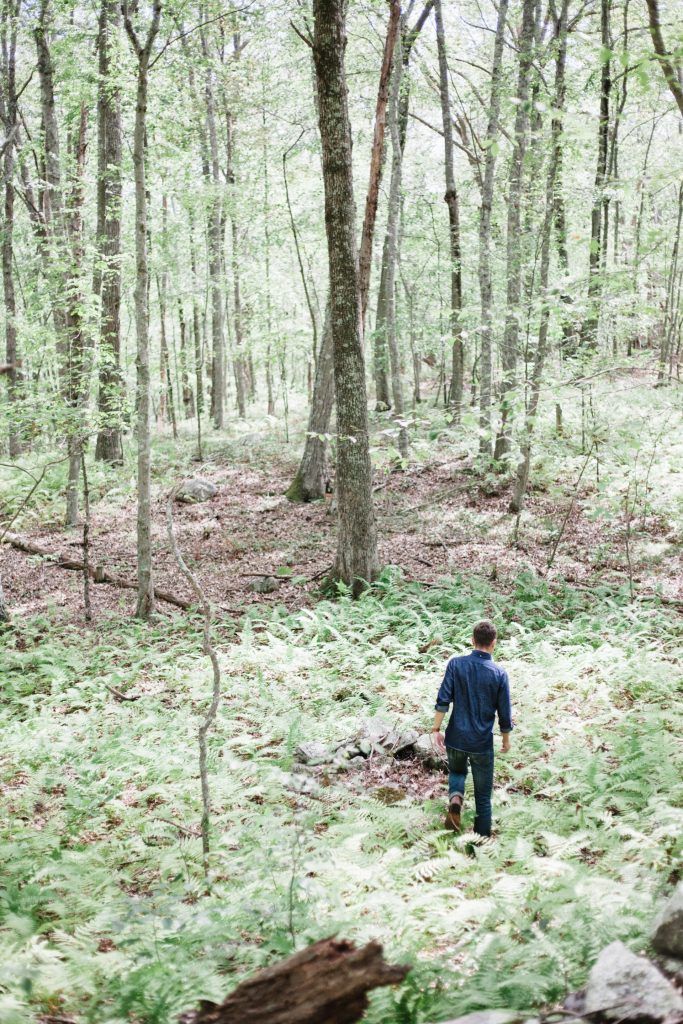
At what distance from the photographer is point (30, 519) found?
651 inches

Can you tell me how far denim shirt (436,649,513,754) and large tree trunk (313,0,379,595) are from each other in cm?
527

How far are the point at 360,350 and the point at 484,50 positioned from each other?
16865 millimetres

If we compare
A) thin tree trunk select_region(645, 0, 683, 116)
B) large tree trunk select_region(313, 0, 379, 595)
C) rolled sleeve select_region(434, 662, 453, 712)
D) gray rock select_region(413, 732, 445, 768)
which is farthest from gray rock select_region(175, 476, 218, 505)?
thin tree trunk select_region(645, 0, 683, 116)

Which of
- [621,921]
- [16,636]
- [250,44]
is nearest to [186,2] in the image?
[16,636]

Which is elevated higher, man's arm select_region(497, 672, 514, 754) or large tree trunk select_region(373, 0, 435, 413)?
large tree trunk select_region(373, 0, 435, 413)

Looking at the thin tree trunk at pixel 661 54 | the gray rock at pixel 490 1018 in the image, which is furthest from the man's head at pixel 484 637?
the thin tree trunk at pixel 661 54

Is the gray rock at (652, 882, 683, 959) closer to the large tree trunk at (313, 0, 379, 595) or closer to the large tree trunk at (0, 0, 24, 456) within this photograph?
the large tree trunk at (313, 0, 379, 595)

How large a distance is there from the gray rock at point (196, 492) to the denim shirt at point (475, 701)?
12559mm

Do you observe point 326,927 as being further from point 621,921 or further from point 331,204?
point 331,204

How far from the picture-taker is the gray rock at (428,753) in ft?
22.0

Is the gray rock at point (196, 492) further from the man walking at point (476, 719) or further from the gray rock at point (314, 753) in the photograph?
the man walking at point (476, 719)

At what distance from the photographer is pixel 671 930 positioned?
10.7ft

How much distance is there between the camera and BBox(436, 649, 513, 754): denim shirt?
555cm

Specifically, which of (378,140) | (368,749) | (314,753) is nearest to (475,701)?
(368,749)
